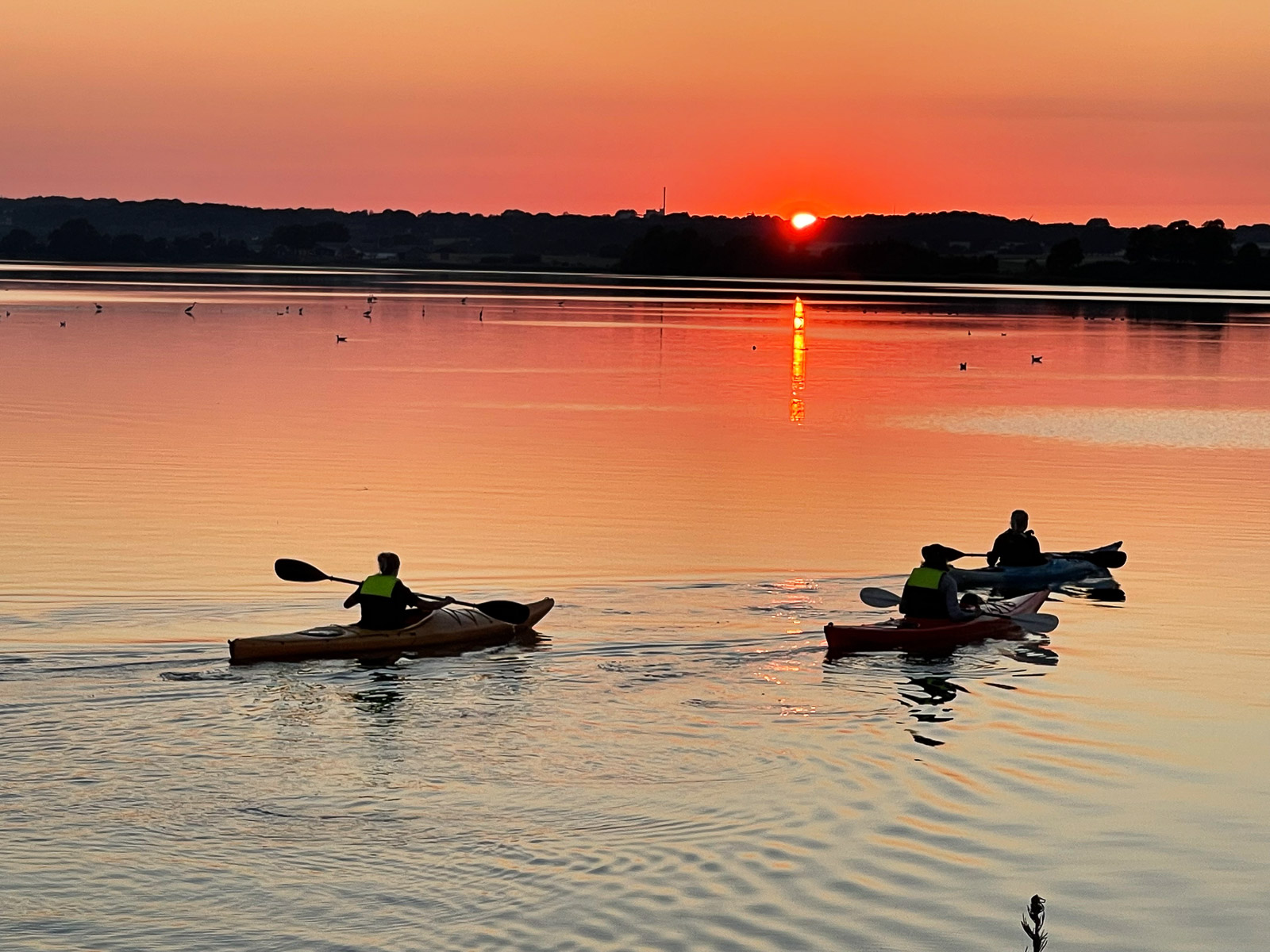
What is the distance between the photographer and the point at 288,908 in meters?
14.0

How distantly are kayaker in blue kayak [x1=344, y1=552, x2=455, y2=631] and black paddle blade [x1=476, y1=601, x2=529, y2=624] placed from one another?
0.89 meters

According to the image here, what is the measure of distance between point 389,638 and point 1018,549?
1249 cm

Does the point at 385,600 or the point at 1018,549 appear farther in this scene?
the point at 1018,549

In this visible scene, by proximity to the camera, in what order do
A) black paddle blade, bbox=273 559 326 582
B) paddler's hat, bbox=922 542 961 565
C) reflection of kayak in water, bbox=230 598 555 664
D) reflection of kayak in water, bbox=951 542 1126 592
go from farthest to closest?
1. reflection of kayak in water, bbox=951 542 1126 592
2. black paddle blade, bbox=273 559 326 582
3. paddler's hat, bbox=922 542 961 565
4. reflection of kayak in water, bbox=230 598 555 664

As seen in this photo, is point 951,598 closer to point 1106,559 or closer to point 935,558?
point 935,558

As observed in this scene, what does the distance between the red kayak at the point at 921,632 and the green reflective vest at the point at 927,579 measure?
482 mm

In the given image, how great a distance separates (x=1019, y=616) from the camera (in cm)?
2630

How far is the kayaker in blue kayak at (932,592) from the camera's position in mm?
24828

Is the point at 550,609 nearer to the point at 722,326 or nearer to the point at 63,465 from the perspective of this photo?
the point at 63,465

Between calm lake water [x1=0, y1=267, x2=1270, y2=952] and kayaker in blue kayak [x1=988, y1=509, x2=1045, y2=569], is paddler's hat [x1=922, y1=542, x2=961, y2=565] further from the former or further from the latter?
kayaker in blue kayak [x1=988, y1=509, x2=1045, y2=569]

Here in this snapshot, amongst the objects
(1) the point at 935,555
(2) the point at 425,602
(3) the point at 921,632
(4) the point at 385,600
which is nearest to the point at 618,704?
(4) the point at 385,600

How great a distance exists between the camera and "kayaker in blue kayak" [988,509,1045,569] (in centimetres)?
3044

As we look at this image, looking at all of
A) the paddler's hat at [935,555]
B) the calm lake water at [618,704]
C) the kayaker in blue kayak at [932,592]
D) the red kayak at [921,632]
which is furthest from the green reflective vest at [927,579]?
the calm lake water at [618,704]

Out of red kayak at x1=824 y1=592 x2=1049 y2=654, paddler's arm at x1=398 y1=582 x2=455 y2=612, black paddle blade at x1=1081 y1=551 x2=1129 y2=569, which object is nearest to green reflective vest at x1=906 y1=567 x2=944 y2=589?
red kayak at x1=824 y1=592 x2=1049 y2=654
